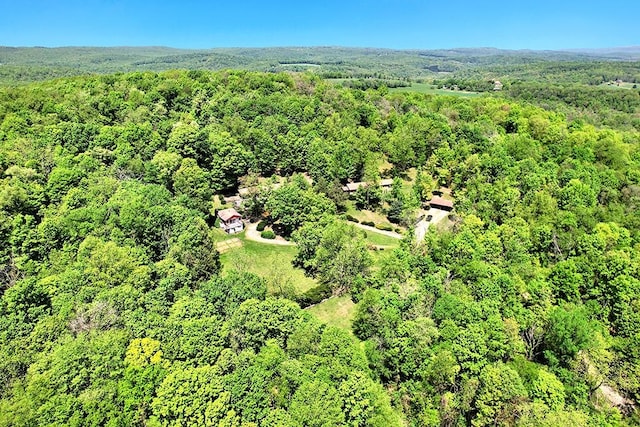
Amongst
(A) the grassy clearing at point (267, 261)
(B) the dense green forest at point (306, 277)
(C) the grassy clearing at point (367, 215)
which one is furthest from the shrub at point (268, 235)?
(C) the grassy clearing at point (367, 215)

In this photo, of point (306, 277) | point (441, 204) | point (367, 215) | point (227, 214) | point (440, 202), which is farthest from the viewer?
point (440, 202)

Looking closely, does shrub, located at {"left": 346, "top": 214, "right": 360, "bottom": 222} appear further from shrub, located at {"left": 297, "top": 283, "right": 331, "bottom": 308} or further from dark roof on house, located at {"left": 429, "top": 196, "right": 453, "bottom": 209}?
shrub, located at {"left": 297, "top": 283, "right": 331, "bottom": 308}

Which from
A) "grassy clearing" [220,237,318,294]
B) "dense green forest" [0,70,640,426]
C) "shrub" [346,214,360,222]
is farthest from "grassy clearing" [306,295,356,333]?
"shrub" [346,214,360,222]

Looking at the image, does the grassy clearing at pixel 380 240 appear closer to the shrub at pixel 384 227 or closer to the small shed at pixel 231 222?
the shrub at pixel 384 227

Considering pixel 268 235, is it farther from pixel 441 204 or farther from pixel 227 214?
pixel 441 204

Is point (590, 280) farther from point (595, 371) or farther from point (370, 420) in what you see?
point (370, 420)

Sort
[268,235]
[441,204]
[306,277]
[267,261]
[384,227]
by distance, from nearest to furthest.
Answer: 1. [306,277]
2. [267,261]
3. [268,235]
4. [384,227]
5. [441,204]

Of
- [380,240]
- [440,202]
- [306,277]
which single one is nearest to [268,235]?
[306,277]
